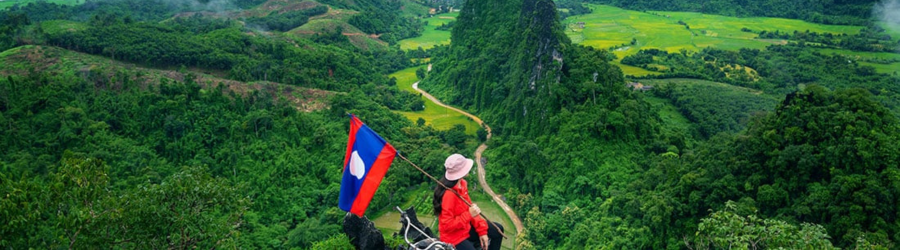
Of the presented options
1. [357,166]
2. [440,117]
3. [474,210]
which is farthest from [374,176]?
[440,117]

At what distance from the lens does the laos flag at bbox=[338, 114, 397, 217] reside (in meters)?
12.0

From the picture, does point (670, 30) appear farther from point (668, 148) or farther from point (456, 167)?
point (456, 167)

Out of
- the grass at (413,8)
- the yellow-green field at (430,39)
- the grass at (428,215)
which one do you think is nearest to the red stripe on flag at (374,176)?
the grass at (428,215)

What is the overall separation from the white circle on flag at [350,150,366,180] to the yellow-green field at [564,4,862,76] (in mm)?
60145

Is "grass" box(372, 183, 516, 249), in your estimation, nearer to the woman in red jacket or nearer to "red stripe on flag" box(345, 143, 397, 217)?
"red stripe on flag" box(345, 143, 397, 217)

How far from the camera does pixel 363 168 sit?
12078 millimetres

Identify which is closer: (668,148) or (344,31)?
(668,148)

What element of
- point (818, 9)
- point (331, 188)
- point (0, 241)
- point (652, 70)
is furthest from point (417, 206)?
point (818, 9)

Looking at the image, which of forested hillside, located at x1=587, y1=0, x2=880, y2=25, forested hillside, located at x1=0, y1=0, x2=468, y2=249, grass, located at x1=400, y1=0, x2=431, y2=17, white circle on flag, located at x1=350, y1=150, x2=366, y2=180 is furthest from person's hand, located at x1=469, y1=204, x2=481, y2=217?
grass, located at x1=400, y1=0, x2=431, y2=17

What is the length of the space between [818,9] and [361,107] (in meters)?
84.5

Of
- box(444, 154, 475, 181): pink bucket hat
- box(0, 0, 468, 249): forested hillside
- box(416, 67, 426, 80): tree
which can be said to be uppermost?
box(444, 154, 475, 181): pink bucket hat

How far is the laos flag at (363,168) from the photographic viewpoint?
1202cm

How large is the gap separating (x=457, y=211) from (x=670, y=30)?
87.5m

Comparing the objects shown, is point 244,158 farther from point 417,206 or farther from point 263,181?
point 417,206
